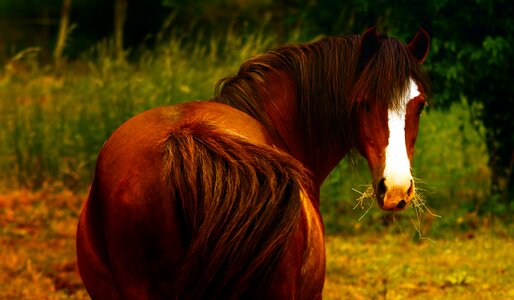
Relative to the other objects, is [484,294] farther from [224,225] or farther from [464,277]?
[224,225]

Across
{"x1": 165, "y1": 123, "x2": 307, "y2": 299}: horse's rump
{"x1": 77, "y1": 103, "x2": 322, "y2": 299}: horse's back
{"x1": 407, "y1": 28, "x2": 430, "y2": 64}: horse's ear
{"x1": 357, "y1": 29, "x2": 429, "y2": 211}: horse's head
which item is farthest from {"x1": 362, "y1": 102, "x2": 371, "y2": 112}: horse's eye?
{"x1": 165, "y1": 123, "x2": 307, "y2": 299}: horse's rump

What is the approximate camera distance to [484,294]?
655 cm

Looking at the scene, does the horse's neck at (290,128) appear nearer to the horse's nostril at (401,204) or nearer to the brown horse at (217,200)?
the brown horse at (217,200)

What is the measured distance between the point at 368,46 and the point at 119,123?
204 inches

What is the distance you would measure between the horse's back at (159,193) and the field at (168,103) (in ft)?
11.5

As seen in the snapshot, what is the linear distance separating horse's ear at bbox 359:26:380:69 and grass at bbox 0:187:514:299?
2378mm

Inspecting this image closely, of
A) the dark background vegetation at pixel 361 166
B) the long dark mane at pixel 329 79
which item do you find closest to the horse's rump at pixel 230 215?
the long dark mane at pixel 329 79

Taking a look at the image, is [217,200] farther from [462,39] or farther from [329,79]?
[462,39]

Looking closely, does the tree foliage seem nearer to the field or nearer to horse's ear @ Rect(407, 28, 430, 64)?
the field

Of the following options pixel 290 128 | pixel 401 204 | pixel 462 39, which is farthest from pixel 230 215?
pixel 462 39

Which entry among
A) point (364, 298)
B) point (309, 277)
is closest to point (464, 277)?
point (364, 298)

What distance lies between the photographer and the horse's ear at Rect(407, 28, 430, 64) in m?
4.45

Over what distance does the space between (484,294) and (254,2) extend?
1774cm

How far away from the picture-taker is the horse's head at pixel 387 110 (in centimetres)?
373
